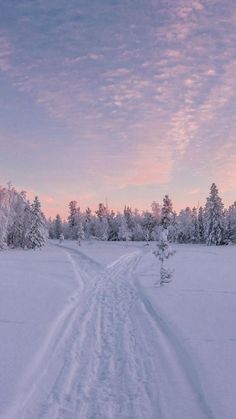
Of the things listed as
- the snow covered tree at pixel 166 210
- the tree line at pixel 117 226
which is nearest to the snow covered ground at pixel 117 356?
the tree line at pixel 117 226

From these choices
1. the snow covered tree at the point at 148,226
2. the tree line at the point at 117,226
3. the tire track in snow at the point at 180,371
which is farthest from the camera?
the snow covered tree at the point at 148,226

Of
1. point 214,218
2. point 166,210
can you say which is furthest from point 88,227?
point 214,218

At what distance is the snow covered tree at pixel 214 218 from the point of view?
2938 inches

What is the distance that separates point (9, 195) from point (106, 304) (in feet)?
166

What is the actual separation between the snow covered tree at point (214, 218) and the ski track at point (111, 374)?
63.3 m

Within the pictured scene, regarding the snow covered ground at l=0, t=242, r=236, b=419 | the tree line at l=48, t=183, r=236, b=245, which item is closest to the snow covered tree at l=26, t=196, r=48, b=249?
the tree line at l=48, t=183, r=236, b=245

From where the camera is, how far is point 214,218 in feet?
245

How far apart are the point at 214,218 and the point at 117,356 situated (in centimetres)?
6816

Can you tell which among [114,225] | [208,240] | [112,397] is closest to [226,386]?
[112,397]

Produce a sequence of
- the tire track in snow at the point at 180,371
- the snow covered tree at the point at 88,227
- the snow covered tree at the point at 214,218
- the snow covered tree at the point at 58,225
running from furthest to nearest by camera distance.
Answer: the snow covered tree at the point at 58,225 → the snow covered tree at the point at 88,227 → the snow covered tree at the point at 214,218 → the tire track in snow at the point at 180,371

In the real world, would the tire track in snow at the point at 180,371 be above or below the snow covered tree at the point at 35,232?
below

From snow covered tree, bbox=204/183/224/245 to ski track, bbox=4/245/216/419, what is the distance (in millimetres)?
63338

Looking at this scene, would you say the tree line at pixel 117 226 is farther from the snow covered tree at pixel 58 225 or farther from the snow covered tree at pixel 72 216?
the snow covered tree at pixel 58 225

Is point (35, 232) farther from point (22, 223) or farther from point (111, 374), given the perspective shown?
point (111, 374)
